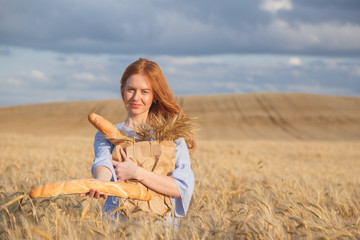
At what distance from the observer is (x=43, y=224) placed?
1.85 m

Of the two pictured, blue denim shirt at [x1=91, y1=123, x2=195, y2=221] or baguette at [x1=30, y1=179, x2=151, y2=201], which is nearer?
baguette at [x1=30, y1=179, x2=151, y2=201]

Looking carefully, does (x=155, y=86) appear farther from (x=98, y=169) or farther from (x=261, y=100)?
(x=261, y=100)

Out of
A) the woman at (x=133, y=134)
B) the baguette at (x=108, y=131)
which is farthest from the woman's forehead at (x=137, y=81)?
the baguette at (x=108, y=131)

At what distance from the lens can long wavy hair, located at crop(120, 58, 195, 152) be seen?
2426 millimetres

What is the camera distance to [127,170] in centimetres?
200

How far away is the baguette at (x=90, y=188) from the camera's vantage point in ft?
5.69

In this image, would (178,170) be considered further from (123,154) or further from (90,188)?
(90,188)

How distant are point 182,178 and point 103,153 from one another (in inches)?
21.6

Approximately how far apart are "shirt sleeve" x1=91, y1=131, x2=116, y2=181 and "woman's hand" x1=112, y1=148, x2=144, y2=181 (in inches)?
5.8

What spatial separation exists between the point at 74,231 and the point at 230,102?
49.2 m

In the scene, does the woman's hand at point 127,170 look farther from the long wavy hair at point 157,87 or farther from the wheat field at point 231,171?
the long wavy hair at point 157,87

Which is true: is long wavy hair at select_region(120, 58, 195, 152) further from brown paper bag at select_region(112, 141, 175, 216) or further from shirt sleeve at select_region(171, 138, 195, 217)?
brown paper bag at select_region(112, 141, 175, 216)

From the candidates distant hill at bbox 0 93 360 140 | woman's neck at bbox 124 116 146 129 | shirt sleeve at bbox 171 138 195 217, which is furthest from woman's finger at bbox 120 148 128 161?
distant hill at bbox 0 93 360 140

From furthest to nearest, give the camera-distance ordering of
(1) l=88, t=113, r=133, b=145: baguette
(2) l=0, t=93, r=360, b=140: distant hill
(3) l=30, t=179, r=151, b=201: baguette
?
1. (2) l=0, t=93, r=360, b=140: distant hill
2. (1) l=88, t=113, r=133, b=145: baguette
3. (3) l=30, t=179, r=151, b=201: baguette
